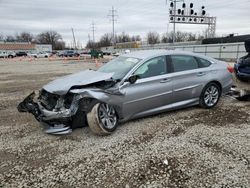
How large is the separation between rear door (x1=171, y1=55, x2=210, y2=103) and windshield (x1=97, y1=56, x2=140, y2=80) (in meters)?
0.95

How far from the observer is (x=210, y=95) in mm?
5762

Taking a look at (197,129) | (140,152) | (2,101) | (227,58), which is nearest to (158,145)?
(140,152)

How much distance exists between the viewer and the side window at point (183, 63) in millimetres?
5250

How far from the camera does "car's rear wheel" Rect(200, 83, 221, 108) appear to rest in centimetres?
563

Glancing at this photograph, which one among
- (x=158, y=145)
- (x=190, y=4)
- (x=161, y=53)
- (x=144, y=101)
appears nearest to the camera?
(x=158, y=145)

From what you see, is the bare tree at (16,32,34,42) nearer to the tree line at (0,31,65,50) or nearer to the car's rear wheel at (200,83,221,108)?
the tree line at (0,31,65,50)

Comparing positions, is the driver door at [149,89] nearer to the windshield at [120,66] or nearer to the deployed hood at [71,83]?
the windshield at [120,66]

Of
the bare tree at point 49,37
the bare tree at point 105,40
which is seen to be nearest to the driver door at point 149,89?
the bare tree at point 105,40

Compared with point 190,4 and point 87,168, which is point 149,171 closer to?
point 87,168

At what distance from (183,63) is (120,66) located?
4.93 feet

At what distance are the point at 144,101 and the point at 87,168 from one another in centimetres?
194

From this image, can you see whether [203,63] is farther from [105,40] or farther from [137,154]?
[105,40]

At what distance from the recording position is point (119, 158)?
3.50 metres

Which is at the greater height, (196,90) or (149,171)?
(196,90)
